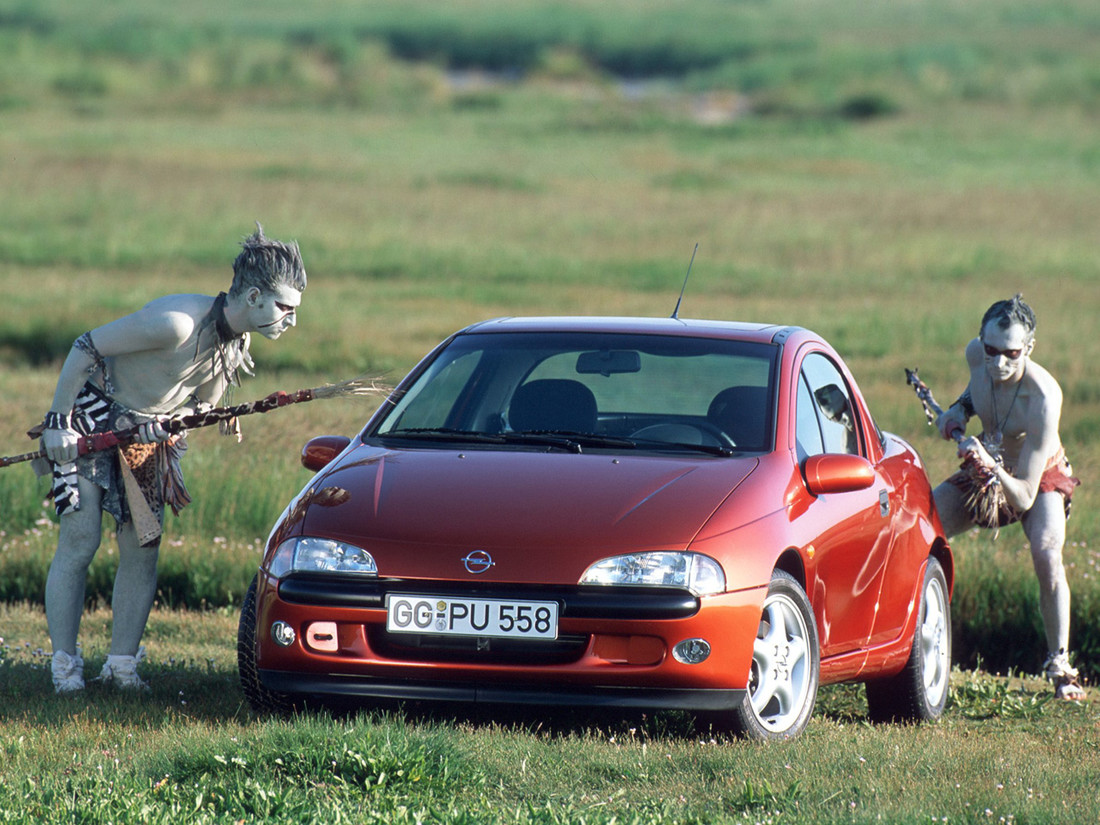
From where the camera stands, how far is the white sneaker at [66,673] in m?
6.90

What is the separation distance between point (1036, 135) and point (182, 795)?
59932 millimetres

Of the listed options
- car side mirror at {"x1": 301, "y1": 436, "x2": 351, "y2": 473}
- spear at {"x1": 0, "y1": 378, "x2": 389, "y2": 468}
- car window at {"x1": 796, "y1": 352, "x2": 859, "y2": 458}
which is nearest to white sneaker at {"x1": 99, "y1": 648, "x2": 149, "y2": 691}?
spear at {"x1": 0, "y1": 378, "x2": 389, "y2": 468}

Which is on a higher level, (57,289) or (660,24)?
(660,24)

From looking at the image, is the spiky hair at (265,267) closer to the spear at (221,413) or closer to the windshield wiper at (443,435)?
the spear at (221,413)

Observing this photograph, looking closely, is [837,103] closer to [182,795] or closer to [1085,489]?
[1085,489]

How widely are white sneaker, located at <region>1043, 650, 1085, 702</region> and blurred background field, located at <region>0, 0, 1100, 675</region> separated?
1.49m

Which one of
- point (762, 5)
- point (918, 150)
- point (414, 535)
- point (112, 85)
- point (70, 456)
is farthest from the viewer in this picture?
point (762, 5)

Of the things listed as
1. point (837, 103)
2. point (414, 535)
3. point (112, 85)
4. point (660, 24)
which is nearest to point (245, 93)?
point (112, 85)

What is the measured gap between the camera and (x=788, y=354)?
7.09m

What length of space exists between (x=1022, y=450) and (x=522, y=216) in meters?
25.8

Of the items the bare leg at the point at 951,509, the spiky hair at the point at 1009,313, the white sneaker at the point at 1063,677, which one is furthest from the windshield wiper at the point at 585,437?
the bare leg at the point at 951,509

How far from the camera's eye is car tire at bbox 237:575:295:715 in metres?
6.23

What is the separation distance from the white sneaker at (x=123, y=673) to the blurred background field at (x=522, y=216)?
2.60 m

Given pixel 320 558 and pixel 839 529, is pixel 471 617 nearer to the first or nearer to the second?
pixel 320 558
